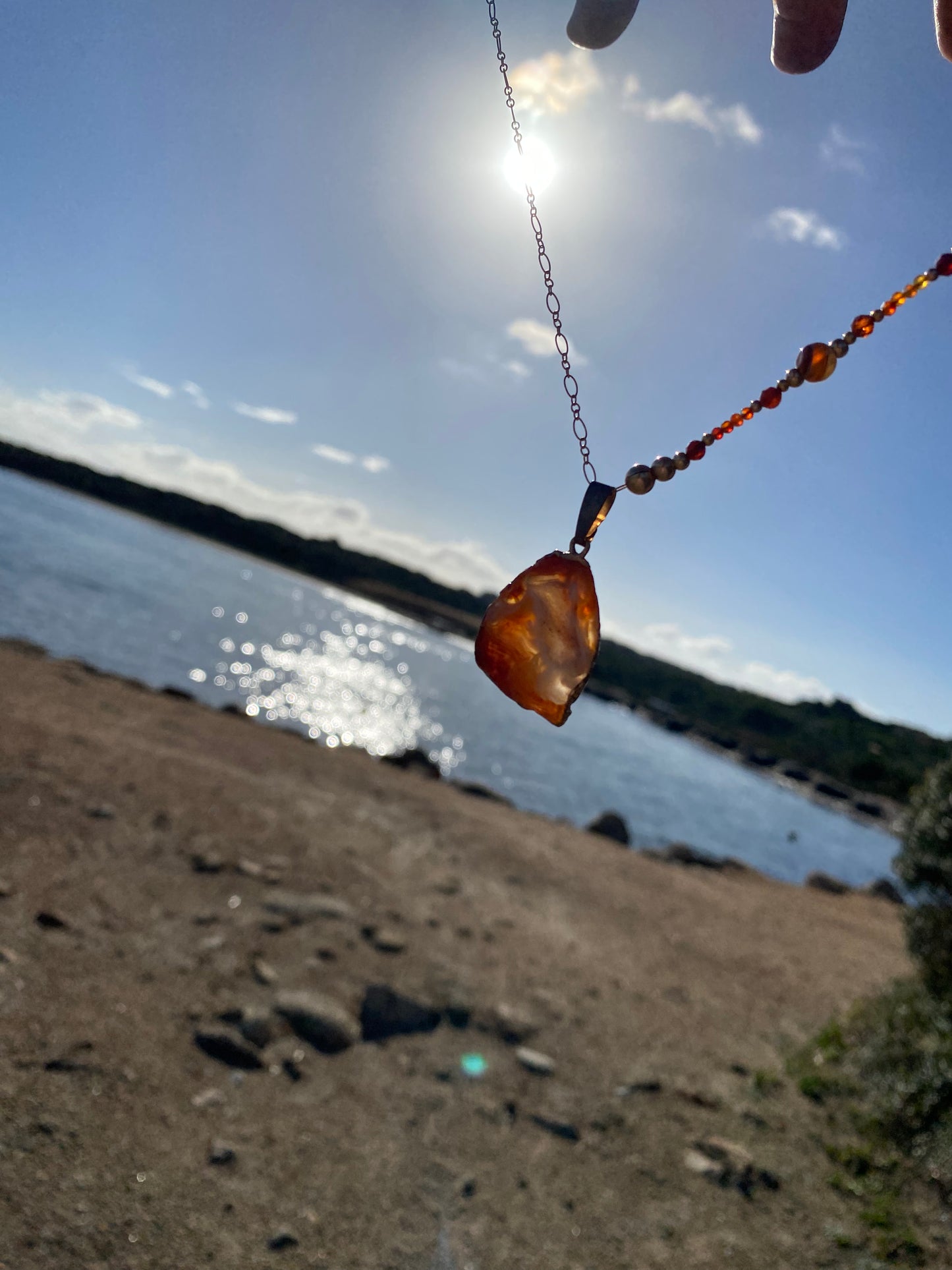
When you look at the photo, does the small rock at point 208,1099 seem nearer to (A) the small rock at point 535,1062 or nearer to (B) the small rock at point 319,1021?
(B) the small rock at point 319,1021

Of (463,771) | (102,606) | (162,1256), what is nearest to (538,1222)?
(162,1256)

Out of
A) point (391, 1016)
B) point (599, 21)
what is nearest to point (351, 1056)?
point (391, 1016)

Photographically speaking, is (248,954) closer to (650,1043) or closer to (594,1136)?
(594,1136)

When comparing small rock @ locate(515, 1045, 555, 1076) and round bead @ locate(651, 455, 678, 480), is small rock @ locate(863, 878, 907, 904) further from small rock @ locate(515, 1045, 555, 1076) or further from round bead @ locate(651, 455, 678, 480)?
round bead @ locate(651, 455, 678, 480)

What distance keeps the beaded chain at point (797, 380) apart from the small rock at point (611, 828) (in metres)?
18.6

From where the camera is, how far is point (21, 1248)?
375cm

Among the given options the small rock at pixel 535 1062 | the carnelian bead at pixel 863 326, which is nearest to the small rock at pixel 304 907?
the small rock at pixel 535 1062

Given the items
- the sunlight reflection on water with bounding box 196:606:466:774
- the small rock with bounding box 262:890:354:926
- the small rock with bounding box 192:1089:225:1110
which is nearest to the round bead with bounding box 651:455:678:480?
the small rock with bounding box 192:1089:225:1110

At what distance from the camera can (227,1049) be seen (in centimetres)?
580

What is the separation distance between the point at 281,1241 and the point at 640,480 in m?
4.46

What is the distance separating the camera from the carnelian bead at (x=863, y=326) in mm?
2369

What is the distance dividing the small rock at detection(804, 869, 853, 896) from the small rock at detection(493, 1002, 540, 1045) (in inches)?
728

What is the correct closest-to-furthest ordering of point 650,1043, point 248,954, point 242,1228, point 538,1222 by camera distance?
1. point 242,1228
2. point 538,1222
3. point 248,954
4. point 650,1043

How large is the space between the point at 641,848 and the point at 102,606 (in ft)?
80.3
